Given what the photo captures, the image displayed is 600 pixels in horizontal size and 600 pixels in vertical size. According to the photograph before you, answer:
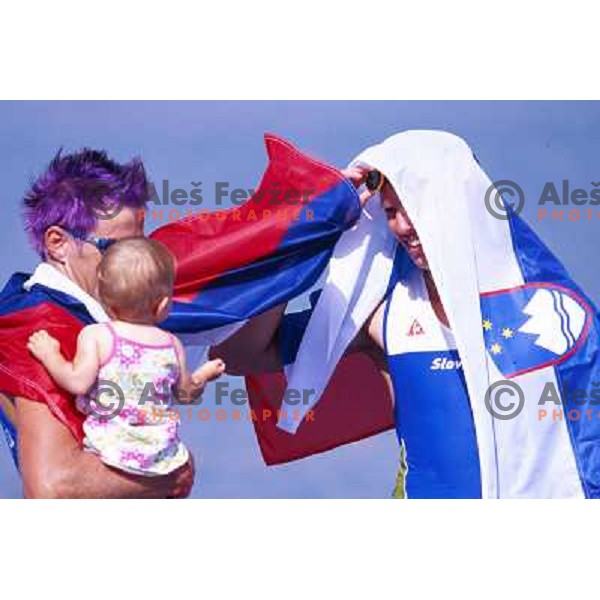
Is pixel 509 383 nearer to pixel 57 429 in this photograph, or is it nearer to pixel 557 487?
pixel 557 487

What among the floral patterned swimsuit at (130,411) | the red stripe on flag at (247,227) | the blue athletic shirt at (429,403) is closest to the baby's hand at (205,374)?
the floral patterned swimsuit at (130,411)

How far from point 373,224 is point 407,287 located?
0.23 m

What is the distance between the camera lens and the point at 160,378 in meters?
3.83

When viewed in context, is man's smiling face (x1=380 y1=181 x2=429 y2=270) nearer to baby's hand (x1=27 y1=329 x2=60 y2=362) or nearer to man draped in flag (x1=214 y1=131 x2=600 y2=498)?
man draped in flag (x1=214 y1=131 x2=600 y2=498)

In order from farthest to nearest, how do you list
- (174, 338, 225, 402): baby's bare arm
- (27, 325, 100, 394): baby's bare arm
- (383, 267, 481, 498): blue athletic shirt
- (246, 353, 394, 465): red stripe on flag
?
(246, 353, 394, 465): red stripe on flag → (383, 267, 481, 498): blue athletic shirt → (174, 338, 225, 402): baby's bare arm → (27, 325, 100, 394): baby's bare arm

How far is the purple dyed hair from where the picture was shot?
13.6 feet

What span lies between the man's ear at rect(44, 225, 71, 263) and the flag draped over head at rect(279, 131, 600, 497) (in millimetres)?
826

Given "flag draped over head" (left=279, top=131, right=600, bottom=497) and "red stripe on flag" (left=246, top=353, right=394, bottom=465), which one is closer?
"flag draped over head" (left=279, top=131, right=600, bottom=497)

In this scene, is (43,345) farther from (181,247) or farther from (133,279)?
(181,247)

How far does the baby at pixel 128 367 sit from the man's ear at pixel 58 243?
32cm

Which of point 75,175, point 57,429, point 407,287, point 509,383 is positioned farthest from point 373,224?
point 57,429

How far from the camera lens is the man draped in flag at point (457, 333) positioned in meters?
4.20

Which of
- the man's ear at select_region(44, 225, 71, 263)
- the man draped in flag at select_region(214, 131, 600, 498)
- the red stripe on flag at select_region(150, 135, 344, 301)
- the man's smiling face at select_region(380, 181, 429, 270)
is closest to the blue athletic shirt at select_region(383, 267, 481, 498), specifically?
the man draped in flag at select_region(214, 131, 600, 498)

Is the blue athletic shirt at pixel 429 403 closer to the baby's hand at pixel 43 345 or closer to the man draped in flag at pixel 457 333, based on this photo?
the man draped in flag at pixel 457 333
